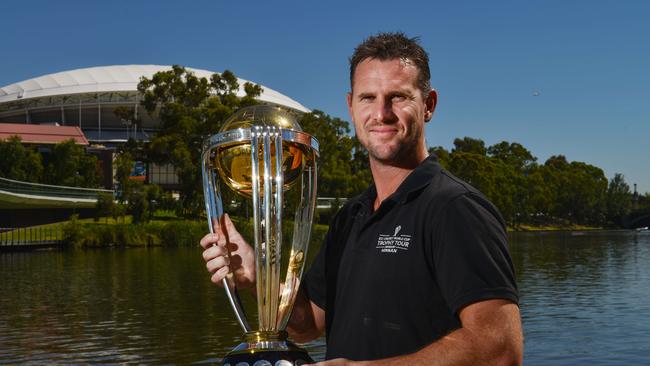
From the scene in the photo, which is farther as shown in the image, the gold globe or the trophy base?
the gold globe

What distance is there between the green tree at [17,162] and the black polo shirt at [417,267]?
57.7 meters

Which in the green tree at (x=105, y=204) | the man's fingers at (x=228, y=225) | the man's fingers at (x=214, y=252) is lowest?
the man's fingers at (x=214, y=252)

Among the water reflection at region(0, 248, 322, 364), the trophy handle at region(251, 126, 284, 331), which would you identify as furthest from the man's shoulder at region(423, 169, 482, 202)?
the water reflection at region(0, 248, 322, 364)

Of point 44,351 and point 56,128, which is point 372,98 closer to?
point 44,351

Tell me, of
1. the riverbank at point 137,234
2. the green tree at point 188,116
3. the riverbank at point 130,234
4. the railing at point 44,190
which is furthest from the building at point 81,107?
the riverbank at point 137,234

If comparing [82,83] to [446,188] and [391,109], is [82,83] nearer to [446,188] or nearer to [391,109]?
[391,109]

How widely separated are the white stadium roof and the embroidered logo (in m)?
95.4

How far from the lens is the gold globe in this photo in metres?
2.72

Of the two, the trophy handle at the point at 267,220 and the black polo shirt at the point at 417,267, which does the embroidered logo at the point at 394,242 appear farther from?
the trophy handle at the point at 267,220

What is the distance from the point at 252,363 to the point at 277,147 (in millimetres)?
727

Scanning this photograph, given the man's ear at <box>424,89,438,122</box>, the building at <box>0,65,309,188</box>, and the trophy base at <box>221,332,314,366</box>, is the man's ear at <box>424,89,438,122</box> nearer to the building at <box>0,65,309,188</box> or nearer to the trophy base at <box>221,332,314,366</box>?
the trophy base at <box>221,332,314,366</box>

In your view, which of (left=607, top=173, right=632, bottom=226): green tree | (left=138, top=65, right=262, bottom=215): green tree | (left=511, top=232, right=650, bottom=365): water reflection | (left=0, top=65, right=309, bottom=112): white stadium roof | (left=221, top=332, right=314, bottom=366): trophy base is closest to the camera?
(left=221, top=332, right=314, bottom=366): trophy base

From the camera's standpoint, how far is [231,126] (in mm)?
2805

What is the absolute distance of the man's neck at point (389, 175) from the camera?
2488 mm
